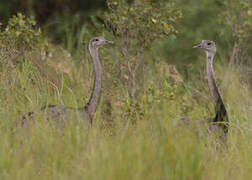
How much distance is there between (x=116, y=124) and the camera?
18.6 feet

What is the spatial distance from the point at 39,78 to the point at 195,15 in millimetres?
6257

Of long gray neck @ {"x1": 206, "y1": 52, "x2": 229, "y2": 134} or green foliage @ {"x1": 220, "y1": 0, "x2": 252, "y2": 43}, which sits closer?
long gray neck @ {"x1": 206, "y1": 52, "x2": 229, "y2": 134}

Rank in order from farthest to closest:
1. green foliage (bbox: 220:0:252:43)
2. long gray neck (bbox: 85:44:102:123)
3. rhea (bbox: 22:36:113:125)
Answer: green foliage (bbox: 220:0:252:43) → long gray neck (bbox: 85:44:102:123) → rhea (bbox: 22:36:113:125)

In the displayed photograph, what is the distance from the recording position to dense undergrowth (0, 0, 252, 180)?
4.65m

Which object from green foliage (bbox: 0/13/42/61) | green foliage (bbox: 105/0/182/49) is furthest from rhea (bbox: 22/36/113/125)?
green foliage (bbox: 0/13/42/61)

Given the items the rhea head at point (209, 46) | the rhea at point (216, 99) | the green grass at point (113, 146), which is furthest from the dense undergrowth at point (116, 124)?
the rhea head at point (209, 46)

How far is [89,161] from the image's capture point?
470cm

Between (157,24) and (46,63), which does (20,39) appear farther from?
(157,24)

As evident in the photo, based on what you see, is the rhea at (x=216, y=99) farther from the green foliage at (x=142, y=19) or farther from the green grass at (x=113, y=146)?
the green foliage at (x=142, y=19)

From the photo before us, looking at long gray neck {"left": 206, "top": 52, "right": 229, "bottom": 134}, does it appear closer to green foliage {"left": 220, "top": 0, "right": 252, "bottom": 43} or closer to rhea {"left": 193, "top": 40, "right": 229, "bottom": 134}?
rhea {"left": 193, "top": 40, "right": 229, "bottom": 134}

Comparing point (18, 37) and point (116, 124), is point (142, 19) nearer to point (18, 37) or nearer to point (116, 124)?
point (18, 37)

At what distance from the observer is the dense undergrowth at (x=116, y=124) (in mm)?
4652

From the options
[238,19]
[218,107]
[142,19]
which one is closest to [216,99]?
[218,107]

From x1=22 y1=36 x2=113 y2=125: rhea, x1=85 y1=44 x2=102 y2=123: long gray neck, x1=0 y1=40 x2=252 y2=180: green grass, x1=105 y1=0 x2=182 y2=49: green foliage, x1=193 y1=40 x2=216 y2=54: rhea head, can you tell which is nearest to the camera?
x1=0 y1=40 x2=252 y2=180: green grass
